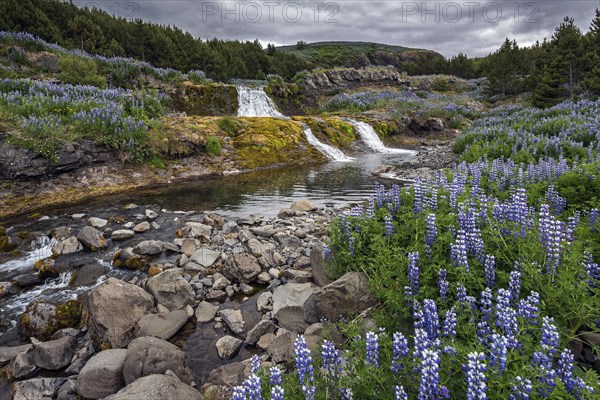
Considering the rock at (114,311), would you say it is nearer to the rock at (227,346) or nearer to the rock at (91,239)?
the rock at (227,346)

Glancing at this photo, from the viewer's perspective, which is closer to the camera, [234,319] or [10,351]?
[10,351]

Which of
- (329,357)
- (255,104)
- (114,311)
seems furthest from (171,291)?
(255,104)

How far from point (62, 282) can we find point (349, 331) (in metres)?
6.74

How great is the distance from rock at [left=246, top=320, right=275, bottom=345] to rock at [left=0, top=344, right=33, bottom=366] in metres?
3.57

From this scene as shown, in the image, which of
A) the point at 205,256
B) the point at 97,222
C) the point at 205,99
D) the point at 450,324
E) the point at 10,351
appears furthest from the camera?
the point at 205,99

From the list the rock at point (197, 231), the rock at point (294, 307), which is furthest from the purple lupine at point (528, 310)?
the rock at point (197, 231)

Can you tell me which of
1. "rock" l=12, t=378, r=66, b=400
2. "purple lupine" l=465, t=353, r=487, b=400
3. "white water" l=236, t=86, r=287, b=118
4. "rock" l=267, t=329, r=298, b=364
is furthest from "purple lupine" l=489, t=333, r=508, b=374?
"white water" l=236, t=86, r=287, b=118

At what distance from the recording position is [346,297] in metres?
4.90

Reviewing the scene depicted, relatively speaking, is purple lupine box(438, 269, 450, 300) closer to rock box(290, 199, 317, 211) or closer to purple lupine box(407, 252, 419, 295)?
purple lupine box(407, 252, 419, 295)

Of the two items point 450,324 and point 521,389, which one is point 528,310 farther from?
point 521,389

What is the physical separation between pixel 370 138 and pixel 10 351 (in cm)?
2640

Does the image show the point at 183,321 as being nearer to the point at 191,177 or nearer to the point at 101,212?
the point at 101,212

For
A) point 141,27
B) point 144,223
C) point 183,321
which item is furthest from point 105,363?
point 141,27

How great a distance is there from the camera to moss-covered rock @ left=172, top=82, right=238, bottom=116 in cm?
2788
